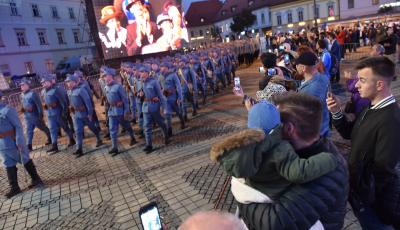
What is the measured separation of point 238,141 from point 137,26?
997 inches

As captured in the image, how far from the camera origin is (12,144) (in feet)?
17.6

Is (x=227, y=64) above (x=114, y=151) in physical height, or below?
above

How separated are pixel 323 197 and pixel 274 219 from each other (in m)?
0.32

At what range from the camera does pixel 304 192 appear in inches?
58.7

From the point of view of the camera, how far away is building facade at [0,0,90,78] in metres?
31.0

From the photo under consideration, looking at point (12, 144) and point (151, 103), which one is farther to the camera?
point (151, 103)

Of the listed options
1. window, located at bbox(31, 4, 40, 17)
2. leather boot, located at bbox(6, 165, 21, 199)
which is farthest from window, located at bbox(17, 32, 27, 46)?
leather boot, located at bbox(6, 165, 21, 199)

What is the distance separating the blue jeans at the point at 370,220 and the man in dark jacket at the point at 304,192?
29.5 inches

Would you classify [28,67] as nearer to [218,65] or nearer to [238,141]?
[218,65]

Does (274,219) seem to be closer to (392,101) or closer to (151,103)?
(392,101)

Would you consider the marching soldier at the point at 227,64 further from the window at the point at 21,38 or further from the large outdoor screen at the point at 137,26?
the window at the point at 21,38

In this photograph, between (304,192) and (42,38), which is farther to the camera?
(42,38)

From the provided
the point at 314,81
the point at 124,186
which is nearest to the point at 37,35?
the point at 124,186

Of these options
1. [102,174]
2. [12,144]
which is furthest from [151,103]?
[12,144]
